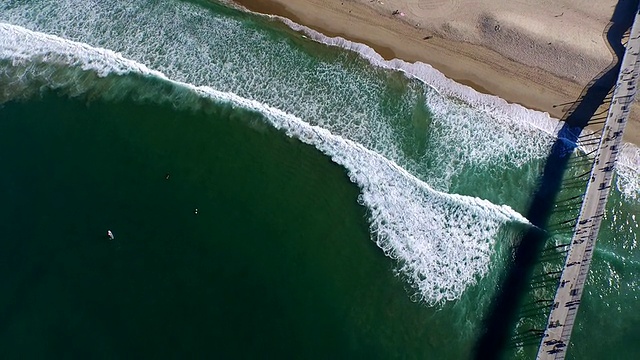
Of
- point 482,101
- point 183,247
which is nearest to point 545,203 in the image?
point 482,101

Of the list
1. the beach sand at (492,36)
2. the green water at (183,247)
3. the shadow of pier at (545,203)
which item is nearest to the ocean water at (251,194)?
the green water at (183,247)

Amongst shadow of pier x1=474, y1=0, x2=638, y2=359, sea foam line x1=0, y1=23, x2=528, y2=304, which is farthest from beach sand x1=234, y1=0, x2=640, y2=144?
sea foam line x1=0, y1=23, x2=528, y2=304

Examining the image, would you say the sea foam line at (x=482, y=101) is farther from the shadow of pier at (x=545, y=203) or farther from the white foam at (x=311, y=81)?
the shadow of pier at (x=545, y=203)

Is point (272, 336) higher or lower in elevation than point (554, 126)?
lower

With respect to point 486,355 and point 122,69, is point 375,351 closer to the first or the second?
point 486,355

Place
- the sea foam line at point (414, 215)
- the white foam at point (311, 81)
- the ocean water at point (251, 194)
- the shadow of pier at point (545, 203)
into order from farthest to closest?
the white foam at point (311, 81) → the sea foam line at point (414, 215) → the shadow of pier at point (545, 203) → the ocean water at point (251, 194)

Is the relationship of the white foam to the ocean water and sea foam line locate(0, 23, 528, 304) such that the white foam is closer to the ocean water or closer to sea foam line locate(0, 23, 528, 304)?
the ocean water

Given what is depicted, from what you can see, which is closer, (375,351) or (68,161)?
(375,351)

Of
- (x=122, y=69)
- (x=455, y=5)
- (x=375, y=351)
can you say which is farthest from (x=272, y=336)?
(x=455, y=5)
